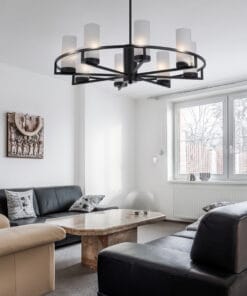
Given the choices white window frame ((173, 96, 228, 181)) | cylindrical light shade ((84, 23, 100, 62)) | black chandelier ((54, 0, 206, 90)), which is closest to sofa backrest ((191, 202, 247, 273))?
black chandelier ((54, 0, 206, 90))

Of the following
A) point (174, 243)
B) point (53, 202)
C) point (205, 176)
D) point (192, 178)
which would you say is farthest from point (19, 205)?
point (205, 176)

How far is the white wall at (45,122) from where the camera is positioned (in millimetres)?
4457

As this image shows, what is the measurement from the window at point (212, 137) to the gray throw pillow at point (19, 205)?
2.99m

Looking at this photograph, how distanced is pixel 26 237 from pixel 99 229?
978 mm

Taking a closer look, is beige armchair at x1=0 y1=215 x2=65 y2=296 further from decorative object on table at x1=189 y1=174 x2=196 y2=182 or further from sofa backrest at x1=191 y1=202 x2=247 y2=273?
decorative object on table at x1=189 y1=174 x2=196 y2=182

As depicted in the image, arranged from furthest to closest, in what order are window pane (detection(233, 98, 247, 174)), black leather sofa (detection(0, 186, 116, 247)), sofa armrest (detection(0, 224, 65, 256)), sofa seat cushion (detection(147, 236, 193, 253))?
1. window pane (detection(233, 98, 247, 174))
2. black leather sofa (detection(0, 186, 116, 247))
3. sofa seat cushion (detection(147, 236, 193, 253))
4. sofa armrest (detection(0, 224, 65, 256))

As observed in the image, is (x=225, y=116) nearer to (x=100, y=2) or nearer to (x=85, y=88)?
(x=85, y=88)

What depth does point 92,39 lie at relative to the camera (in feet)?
7.85

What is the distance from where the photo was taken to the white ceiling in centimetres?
283

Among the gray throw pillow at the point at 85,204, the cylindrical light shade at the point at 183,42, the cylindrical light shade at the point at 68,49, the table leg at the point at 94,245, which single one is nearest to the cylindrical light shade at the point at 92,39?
the cylindrical light shade at the point at 68,49

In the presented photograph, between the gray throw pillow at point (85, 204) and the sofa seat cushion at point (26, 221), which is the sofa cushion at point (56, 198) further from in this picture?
the sofa seat cushion at point (26, 221)

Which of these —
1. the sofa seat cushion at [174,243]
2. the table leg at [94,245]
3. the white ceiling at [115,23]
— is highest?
the white ceiling at [115,23]

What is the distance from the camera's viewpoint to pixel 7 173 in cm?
445

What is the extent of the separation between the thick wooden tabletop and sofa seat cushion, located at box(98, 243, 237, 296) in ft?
2.76
